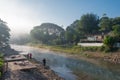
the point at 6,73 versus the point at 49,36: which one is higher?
the point at 49,36

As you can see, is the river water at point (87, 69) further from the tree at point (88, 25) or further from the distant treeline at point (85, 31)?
the tree at point (88, 25)

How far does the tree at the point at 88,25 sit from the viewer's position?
334 ft

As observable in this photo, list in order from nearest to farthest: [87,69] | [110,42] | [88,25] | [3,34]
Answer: [87,69] → [3,34] → [110,42] → [88,25]

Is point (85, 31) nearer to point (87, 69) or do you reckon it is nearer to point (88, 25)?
point (88, 25)

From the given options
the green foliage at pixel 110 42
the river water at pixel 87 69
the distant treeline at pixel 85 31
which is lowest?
the river water at pixel 87 69

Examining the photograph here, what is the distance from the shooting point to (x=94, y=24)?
10512 cm

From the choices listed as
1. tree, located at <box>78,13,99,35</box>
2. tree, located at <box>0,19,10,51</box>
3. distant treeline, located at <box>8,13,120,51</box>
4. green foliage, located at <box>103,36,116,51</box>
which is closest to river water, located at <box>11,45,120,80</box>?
green foliage, located at <box>103,36,116,51</box>

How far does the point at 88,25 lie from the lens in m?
102

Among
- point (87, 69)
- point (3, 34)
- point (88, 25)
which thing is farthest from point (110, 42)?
point (88, 25)

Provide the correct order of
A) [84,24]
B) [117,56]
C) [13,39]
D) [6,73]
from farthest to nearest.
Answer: [13,39], [84,24], [117,56], [6,73]

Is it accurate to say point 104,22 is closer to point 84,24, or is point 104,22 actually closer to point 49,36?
point 84,24

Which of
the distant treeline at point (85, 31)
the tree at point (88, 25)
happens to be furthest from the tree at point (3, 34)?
the tree at point (88, 25)

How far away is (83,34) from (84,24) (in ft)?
18.6

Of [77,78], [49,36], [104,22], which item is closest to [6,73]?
[77,78]
